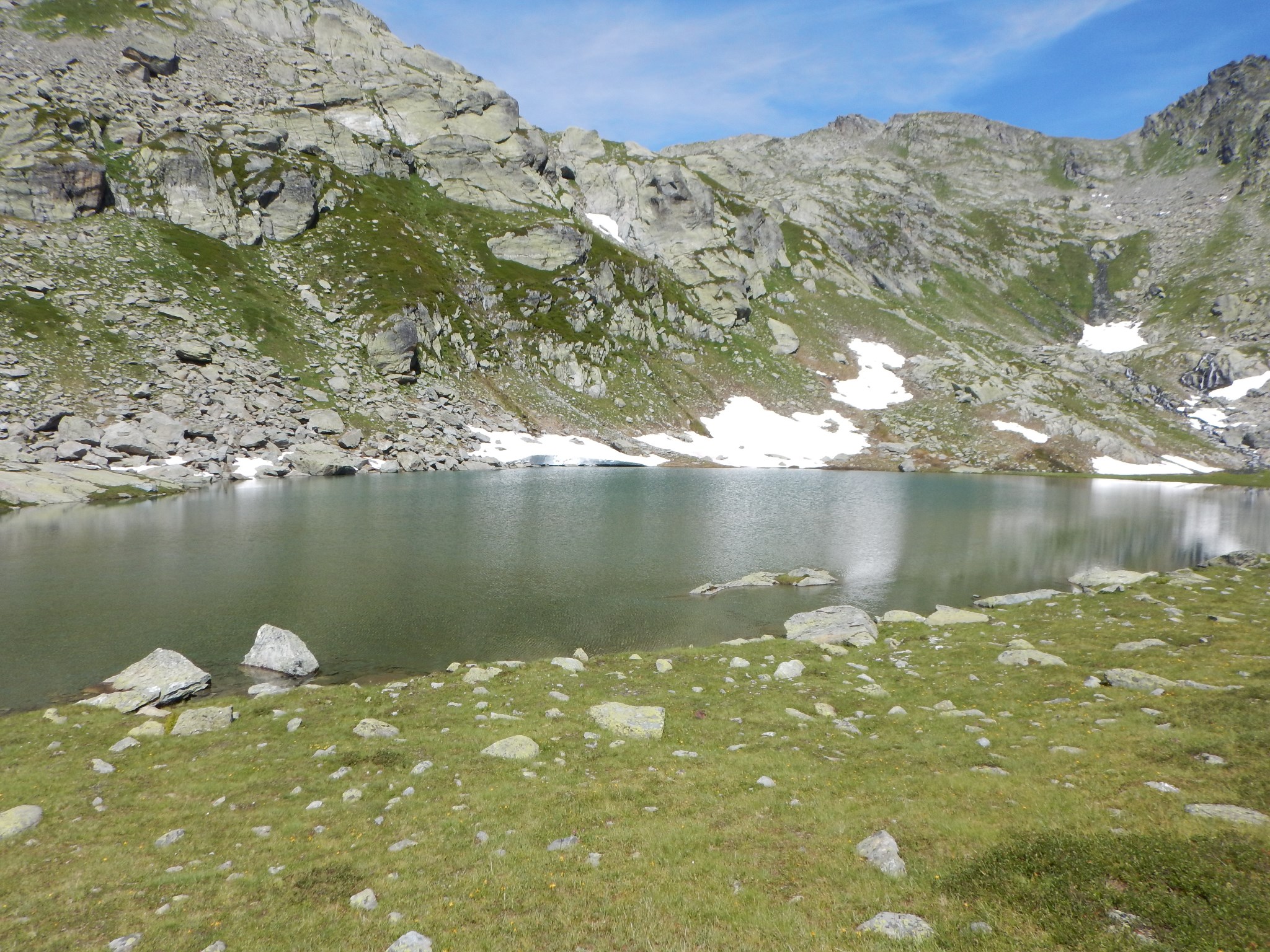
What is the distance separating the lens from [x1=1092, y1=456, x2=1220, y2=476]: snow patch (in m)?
157

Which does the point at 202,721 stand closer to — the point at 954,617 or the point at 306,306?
the point at 954,617

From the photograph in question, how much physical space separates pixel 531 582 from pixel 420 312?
129 m

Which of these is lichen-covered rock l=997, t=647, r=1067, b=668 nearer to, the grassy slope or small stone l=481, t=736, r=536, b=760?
the grassy slope

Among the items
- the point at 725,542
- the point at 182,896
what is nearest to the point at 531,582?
the point at 725,542

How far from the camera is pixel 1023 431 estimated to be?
168 meters

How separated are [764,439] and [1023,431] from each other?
71453 millimetres

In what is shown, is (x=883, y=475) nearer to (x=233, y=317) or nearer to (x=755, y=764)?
(x=755, y=764)

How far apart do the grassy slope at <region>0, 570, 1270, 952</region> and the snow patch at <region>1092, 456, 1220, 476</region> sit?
169717 millimetres

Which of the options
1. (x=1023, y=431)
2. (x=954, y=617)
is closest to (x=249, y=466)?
(x=954, y=617)

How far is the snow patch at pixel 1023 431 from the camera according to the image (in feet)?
541

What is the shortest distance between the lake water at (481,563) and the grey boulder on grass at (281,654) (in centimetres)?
86

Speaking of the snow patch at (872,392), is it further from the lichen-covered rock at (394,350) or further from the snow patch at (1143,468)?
the lichen-covered rock at (394,350)

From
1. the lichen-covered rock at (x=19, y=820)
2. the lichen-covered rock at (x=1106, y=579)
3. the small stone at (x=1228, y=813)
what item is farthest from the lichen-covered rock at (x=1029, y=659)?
the lichen-covered rock at (x=19, y=820)

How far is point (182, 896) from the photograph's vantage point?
10.4 meters
